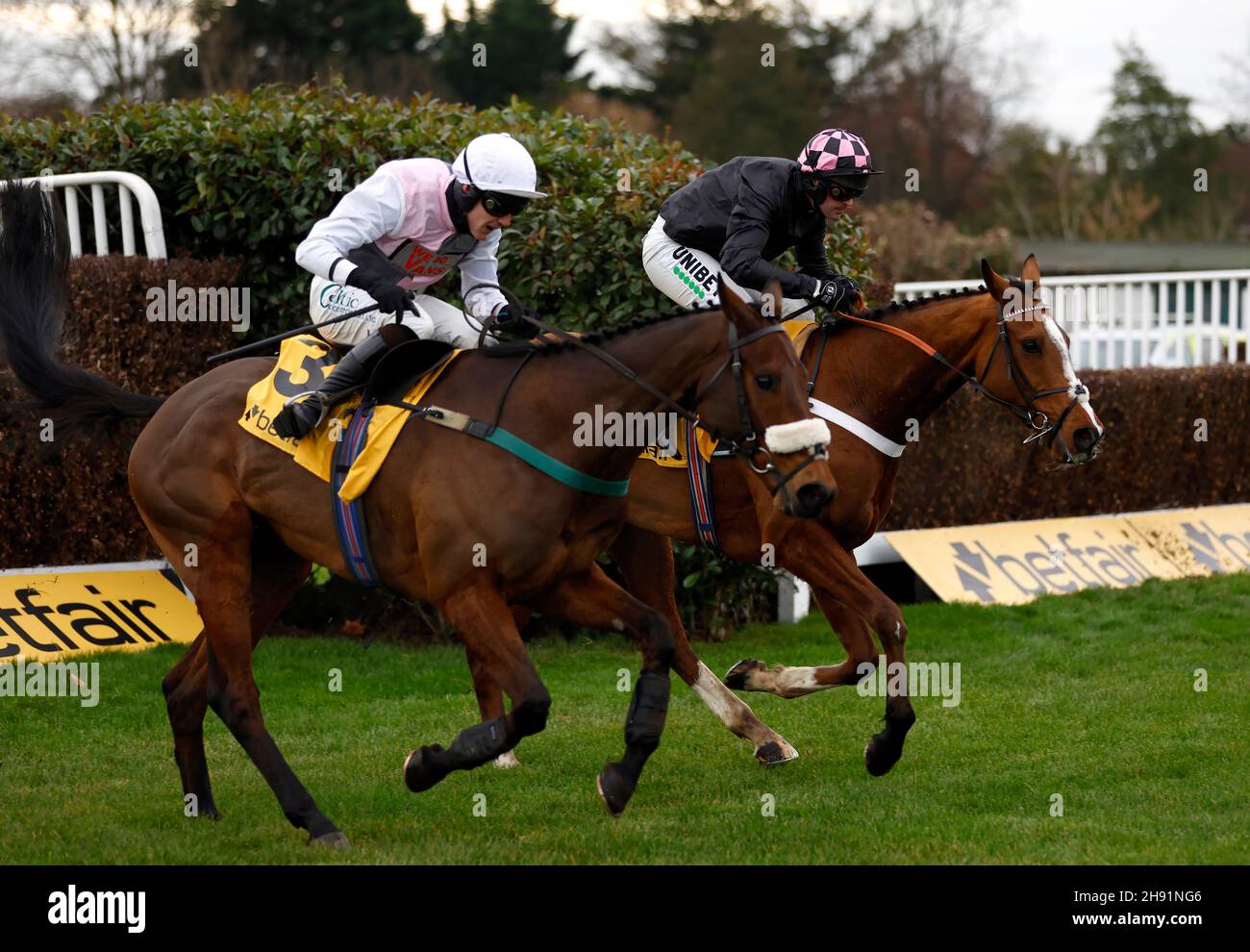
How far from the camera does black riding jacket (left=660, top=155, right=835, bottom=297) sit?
6016 mm

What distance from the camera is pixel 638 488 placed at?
20.6 feet

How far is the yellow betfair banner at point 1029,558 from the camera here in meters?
9.55

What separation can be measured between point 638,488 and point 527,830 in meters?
1.66

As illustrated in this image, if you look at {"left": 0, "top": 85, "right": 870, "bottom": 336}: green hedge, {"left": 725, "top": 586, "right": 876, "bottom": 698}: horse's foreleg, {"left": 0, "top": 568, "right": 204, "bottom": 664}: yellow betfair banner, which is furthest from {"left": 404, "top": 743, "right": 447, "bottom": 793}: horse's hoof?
{"left": 0, "top": 85, "right": 870, "bottom": 336}: green hedge

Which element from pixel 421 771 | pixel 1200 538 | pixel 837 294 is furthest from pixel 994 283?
pixel 1200 538

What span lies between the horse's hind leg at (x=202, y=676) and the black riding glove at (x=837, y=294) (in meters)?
2.23

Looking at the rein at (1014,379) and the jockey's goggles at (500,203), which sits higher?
the jockey's goggles at (500,203)

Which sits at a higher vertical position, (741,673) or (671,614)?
(671,614)

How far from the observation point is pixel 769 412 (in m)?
4.45

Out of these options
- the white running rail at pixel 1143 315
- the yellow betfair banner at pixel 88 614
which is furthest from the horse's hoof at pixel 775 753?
the white running rail at pixel 1143 315

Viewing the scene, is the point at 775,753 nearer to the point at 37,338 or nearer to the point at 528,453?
the point at 528,453

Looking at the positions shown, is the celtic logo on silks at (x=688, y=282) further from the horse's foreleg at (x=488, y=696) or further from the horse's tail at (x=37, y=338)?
the horse's tail at (x=37, y=338)

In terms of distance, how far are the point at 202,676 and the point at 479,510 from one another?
1386 mm
